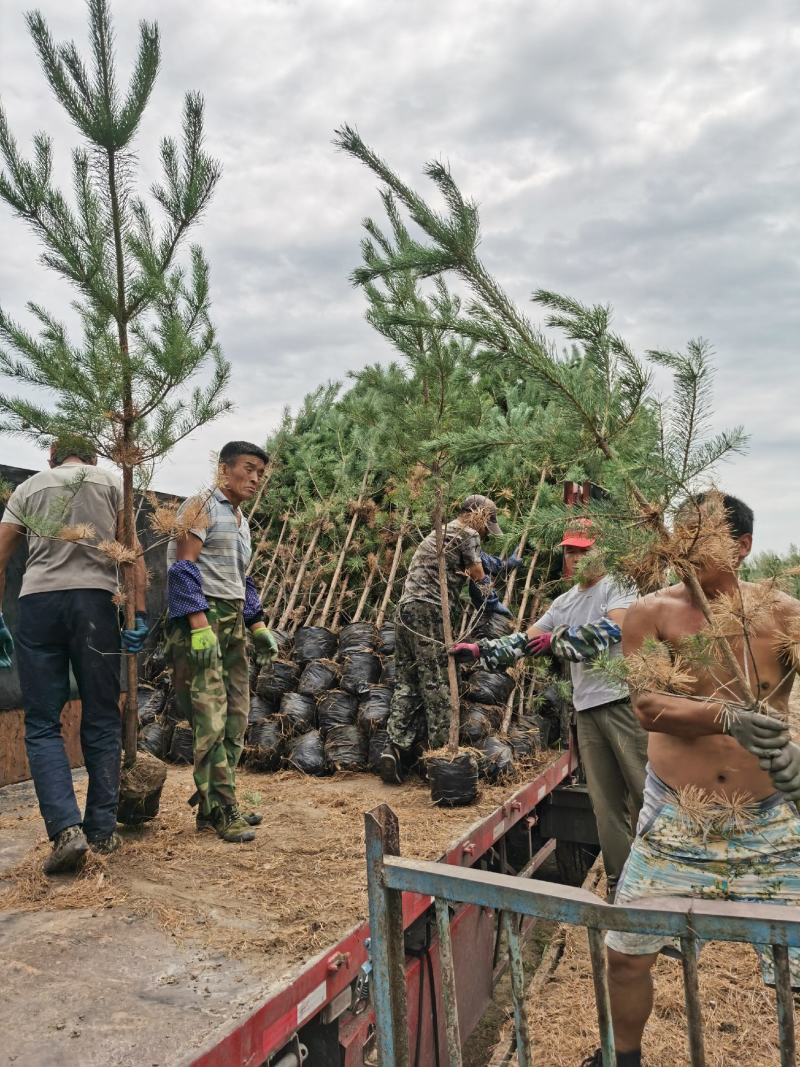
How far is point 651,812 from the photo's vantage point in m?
2.48

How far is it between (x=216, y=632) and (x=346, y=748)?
1.78m

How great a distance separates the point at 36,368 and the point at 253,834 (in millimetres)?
2241

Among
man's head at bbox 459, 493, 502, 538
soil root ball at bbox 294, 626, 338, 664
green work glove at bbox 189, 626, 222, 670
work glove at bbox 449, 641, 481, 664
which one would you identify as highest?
man's head at bbox 459, 493, 502, 538

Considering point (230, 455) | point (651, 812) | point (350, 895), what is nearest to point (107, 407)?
point (230, 455)

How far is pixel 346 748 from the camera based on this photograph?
519 centimetres

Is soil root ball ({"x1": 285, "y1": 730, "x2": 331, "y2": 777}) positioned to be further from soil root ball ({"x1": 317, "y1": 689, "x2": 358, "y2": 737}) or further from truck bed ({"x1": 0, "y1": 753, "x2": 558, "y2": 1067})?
truck bed ({"x1": 0, "y1": 753, "x2": 558, "y2": 1067})

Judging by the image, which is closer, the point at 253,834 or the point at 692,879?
the point at 692,879

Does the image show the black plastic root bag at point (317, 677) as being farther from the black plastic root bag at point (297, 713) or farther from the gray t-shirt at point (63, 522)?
the gray t-shirt at point (63, 522)

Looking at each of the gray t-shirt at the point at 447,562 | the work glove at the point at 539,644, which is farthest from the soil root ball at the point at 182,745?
the work glove at the point at 539,644

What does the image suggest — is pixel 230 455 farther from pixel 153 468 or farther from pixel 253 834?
pixel 253 834

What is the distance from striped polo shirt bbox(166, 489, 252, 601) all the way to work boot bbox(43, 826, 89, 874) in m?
1.23

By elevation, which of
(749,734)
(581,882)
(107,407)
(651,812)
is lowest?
(581,882)

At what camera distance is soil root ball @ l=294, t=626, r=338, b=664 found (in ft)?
20.3

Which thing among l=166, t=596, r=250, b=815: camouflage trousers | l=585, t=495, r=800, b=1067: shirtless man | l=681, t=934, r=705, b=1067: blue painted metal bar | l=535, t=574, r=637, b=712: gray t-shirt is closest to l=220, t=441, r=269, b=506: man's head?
l=166, t=596, r=250, b=815: camouflage trousers
